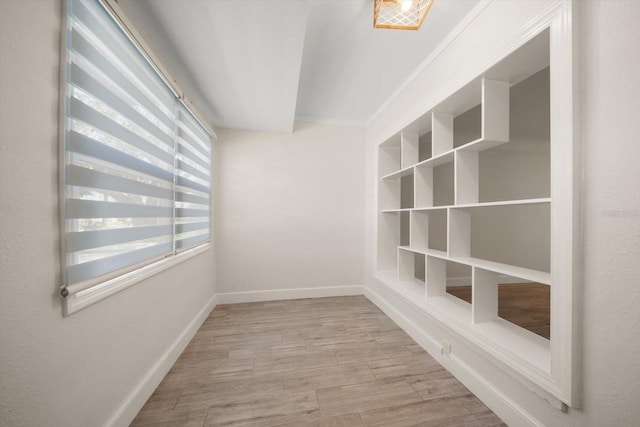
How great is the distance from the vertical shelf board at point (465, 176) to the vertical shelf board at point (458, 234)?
0.10 meters

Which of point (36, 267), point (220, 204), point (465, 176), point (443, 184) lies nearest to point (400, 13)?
point (465, 176)

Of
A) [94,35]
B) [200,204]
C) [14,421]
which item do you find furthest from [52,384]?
[200,204]

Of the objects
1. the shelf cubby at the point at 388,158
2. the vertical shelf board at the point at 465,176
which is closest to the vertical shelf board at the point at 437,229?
the shelf cubby at the point at 388,158

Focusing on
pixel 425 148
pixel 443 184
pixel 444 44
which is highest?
pixel 444 44

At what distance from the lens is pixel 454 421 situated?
118 centimetres

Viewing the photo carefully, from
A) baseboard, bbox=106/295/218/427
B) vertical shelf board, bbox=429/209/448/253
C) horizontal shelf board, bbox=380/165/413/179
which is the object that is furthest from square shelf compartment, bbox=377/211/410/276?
baseboard, bbox=106/295/218/427

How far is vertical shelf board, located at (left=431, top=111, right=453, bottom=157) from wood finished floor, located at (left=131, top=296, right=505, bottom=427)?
1.62m

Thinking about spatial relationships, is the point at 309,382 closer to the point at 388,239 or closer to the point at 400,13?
the point at 388,239

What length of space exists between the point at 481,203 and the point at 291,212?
213 cm

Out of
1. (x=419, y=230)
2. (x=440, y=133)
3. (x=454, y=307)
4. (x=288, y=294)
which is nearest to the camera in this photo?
(x=454, y=307)

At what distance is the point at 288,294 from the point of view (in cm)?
289

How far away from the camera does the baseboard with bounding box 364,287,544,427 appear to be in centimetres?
111

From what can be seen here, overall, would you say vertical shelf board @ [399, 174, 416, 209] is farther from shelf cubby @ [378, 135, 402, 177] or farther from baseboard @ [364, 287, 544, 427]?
baseboard @ [364, 287, 544, 427]

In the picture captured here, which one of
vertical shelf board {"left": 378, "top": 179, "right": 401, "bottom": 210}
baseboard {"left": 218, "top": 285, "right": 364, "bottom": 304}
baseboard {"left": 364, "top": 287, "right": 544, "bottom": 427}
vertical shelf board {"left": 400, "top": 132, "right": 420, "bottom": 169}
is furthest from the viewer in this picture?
baseboard {"left": 218, "top": 285, "right": 364, "bottom": 304}
